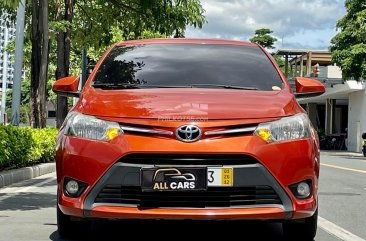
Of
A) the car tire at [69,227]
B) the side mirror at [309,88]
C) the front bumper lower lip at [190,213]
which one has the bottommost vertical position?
the car tire at [69,227]

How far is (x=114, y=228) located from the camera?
219 inches

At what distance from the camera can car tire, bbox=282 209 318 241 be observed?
4.80 metres

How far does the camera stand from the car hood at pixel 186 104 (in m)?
4.33

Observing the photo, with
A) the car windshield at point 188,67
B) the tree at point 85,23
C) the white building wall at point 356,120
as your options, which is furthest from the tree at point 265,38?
the car windshield at point 188,67

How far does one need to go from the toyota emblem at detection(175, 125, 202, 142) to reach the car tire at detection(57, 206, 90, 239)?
46.2 inches

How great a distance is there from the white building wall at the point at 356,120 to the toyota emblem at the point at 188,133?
35.7 m

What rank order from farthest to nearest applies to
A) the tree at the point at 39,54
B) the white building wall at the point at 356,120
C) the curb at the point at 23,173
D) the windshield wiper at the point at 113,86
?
the white building wall at the point at 356,120 < the tree at the point at 39,54 < the curb at the point at 23,173 < the windshield wiper at the point at 113,86

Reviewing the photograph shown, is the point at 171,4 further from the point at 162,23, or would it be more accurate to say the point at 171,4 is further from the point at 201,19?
the point at 201,19

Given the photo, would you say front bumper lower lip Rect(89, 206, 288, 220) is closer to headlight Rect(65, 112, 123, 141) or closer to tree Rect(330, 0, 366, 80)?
headlight Rect(65, 112, 123, 141)

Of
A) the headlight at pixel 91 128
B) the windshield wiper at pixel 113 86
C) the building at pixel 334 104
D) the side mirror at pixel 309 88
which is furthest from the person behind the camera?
the building at pixel 334 104

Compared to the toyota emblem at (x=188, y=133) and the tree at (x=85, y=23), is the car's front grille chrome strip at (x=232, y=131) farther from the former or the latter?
the tree at (x=85, y=23)

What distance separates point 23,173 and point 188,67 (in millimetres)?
6376

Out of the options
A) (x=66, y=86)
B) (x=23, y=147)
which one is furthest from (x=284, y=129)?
(x=23, y=147)

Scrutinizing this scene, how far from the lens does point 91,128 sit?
4391 millimetres
